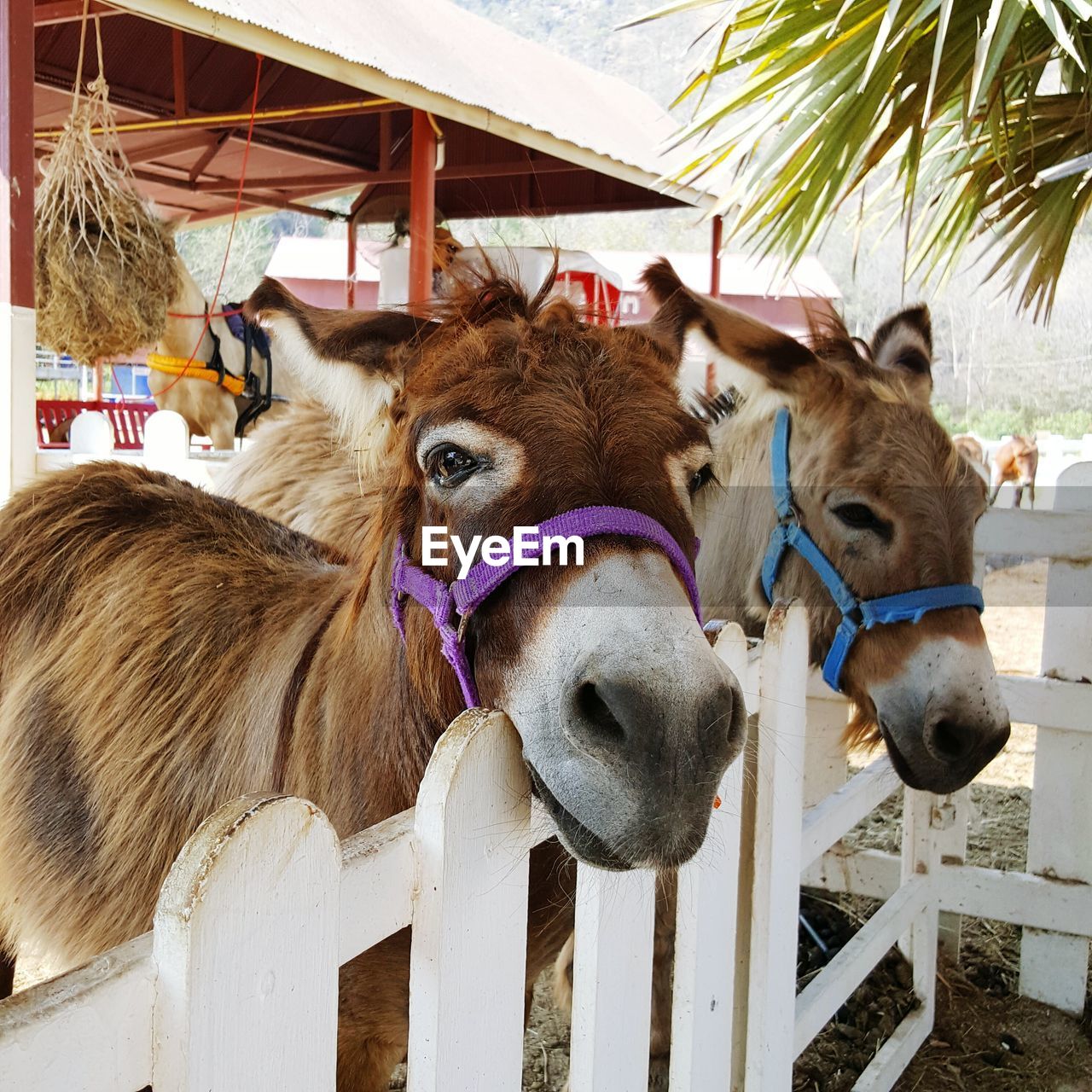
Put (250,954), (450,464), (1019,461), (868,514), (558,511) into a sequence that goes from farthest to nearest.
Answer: (1019,461) → (868,514) → (450,464) → (558,511) → (250,954)

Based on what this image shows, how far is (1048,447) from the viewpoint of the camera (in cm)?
1702

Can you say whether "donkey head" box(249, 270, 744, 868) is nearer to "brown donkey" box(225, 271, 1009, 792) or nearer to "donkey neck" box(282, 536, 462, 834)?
"donkey neck" box(282, 536, 462, 834)

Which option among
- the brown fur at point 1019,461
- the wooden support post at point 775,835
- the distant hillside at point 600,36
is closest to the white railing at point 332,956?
the wooden support post at point 775,835

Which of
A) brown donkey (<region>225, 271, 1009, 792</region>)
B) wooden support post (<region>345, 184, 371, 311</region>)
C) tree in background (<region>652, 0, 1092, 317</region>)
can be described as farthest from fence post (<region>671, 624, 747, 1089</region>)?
wooden support post (<region>345, 184, 371, 311</region>)

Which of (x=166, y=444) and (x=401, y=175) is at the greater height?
A: (x=401, y=175)

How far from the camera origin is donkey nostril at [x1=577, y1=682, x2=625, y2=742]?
1085 mm

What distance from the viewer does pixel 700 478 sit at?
1632mm

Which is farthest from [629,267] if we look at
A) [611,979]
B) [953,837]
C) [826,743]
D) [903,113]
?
[611,979]

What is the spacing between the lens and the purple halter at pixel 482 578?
1226 mm

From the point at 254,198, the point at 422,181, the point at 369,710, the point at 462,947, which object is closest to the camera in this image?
the point at 462,947

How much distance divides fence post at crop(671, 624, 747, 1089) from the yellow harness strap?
587 cm

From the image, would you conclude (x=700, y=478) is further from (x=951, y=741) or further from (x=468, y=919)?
(x=951, y=741)

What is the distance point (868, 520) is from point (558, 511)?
1.43 metres

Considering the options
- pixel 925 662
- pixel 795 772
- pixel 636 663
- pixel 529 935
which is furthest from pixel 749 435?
pixel 636 663
